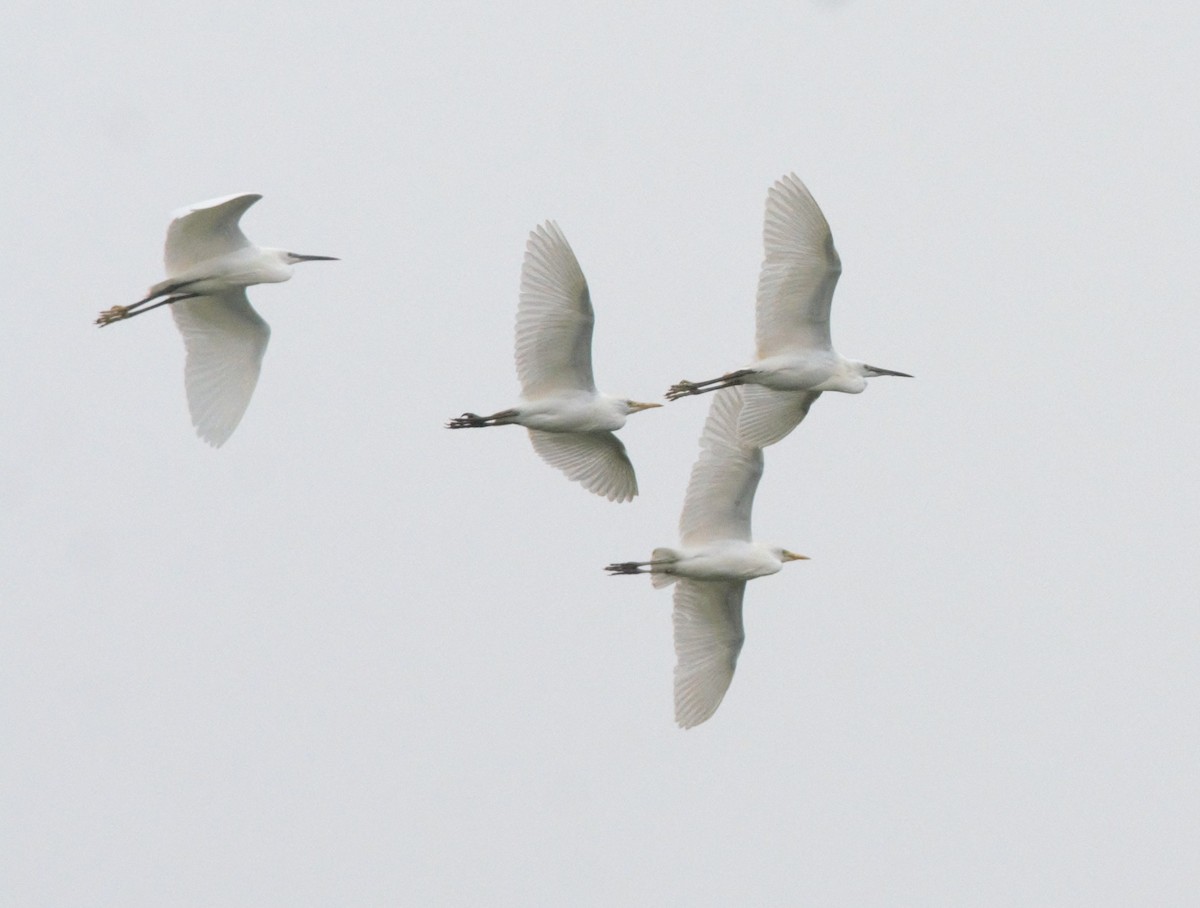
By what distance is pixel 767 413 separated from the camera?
84.2ft

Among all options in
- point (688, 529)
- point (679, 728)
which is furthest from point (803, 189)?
point (679, 728)

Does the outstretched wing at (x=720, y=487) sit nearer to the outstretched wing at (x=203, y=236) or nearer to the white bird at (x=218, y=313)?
the white bird at (x=218, y=313)

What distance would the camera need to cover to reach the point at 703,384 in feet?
84.2

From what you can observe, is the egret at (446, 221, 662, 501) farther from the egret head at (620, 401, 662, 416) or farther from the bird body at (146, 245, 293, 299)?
the bird body at (146, 245, 293, 299)

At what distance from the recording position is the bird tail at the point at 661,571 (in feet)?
83.5

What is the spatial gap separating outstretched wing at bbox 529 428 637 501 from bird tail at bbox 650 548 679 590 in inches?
30.8

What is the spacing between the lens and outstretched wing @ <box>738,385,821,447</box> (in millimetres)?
25562

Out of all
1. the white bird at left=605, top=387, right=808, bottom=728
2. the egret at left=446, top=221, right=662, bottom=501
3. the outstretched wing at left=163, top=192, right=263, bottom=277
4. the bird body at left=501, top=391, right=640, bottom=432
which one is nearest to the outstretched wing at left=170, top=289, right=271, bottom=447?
the outstretched wing at left=163, top=192, right=263, bottom=277

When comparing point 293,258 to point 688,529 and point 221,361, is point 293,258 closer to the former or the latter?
point 221,361

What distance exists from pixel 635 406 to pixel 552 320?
1444 millimetres

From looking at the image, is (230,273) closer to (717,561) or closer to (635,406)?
(635,406)

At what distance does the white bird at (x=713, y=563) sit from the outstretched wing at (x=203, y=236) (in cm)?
462

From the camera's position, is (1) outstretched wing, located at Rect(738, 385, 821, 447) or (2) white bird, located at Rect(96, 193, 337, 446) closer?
(2) white bird, located at Rect(96, 193, 337, 446)

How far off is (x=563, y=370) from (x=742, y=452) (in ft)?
6.54
